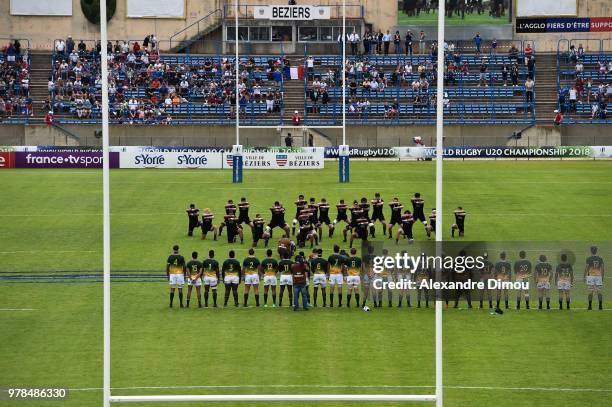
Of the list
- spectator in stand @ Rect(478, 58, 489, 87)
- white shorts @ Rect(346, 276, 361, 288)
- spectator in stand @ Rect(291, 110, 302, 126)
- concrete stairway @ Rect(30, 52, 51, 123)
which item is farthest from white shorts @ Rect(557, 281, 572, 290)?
concrete stairway @ Rect(30, 52, 51, 123)

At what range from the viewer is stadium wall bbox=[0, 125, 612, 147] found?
222 feet

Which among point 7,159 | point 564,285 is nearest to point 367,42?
point 7,159

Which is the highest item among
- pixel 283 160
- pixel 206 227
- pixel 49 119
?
pixel 49 119

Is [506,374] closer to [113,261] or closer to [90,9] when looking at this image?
[113,261]

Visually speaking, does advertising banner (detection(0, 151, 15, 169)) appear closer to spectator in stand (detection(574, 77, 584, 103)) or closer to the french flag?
the french flag

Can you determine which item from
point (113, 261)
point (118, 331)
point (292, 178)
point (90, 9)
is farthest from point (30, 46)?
point (118, 331)

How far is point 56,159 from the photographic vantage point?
2370 inches

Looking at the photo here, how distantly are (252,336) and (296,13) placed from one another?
5059 centimetres

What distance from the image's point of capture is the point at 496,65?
2901 inches

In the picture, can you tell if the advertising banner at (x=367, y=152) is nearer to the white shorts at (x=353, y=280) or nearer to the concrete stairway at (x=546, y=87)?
the concrete stairway at (x=546, y=87)

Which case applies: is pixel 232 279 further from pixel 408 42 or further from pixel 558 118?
pixel 408 42

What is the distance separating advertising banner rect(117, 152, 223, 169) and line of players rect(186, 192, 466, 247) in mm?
19852

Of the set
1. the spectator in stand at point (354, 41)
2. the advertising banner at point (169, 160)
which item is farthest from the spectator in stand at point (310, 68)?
the advertising banner at point (169, 160)

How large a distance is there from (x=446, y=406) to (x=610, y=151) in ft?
150
